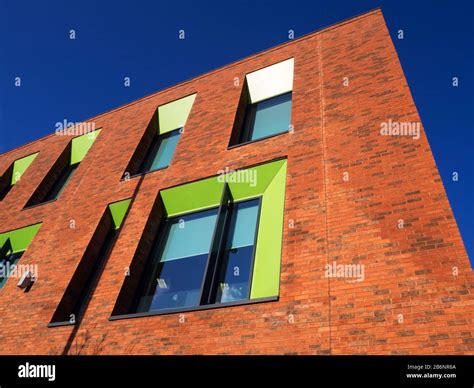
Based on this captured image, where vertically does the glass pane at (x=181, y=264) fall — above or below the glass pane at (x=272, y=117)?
below

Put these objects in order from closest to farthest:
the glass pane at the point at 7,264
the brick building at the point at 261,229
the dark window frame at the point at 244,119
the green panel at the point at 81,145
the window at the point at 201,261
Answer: the brick building at the point at 261,229 → the window at the point at 201,261 → the dark window frame at the point at 244,119 → the glass pane at the point at 7,264 → the green panel at the point at 81,145

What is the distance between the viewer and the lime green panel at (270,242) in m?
5.73

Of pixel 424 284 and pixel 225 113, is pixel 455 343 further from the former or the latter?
pixel 225 113

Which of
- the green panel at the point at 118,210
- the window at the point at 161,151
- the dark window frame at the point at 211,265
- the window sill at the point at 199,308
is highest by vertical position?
the window at the point at 161,151

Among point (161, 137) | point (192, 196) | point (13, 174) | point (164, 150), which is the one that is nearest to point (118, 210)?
point (192, 196)

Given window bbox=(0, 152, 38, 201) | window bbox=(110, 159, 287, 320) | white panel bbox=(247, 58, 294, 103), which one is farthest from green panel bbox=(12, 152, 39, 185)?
white panel bbox=(247, 58, 294, 103)

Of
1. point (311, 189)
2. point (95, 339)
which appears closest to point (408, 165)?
point (311, 189)

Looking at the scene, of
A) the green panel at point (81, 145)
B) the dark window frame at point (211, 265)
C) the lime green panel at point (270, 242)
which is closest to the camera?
the lime green panel at point (270, 242)

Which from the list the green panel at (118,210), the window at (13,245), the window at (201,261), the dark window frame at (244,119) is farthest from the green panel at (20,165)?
the window at (201,261)

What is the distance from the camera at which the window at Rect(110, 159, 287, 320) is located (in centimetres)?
610

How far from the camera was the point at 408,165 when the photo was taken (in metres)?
5.59

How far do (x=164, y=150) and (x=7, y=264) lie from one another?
5.61m

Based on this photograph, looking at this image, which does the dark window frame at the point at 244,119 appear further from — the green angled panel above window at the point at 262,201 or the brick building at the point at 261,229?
the green angled panel above window at the point at 262,201
